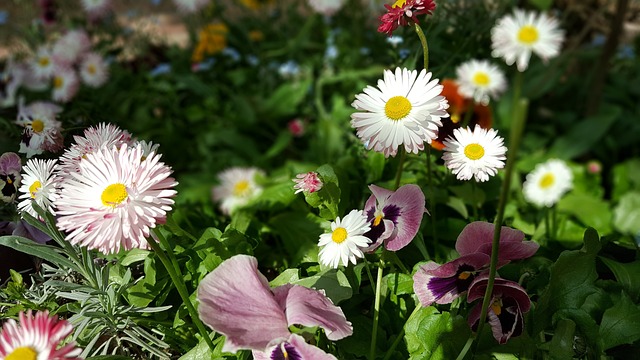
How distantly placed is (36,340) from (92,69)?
1890mm

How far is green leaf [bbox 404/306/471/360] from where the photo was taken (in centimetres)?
69

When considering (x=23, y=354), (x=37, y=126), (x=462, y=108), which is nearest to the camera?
(x=23, y=354)

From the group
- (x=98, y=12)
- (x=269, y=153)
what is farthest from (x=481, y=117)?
(x=98, y=12)

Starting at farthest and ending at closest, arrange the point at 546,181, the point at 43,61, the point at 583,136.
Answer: the point at 43,61
the point at 583,136
the point at 546,181

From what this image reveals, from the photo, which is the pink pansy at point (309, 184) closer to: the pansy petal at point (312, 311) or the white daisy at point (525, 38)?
the pansy petal at point (312, 311)

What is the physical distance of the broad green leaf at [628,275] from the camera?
79 centimetres

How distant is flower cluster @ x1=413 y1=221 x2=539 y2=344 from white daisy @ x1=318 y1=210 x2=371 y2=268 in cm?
8

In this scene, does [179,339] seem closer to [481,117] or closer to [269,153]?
[481,117]

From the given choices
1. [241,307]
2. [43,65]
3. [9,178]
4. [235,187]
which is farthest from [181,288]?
[43,65]

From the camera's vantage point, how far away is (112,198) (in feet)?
2.08

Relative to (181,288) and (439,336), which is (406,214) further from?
(181,288)

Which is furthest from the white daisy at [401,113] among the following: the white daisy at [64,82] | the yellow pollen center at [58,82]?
the yellow pollen center at [58,82]

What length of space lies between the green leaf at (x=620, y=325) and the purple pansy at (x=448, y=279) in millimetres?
162

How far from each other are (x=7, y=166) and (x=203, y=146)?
1581 millimetres
